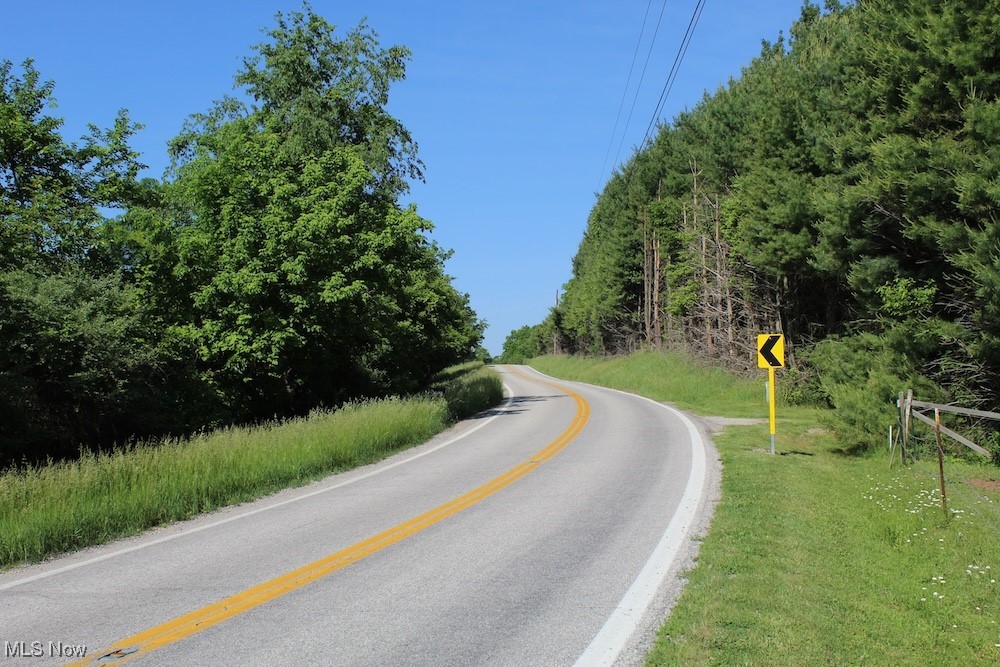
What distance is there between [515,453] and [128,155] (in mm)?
19281

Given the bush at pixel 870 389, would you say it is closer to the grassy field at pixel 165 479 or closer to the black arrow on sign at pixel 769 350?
the black arrow on sign at pixel 769 350

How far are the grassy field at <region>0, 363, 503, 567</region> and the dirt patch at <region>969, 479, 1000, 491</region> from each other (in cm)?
1073

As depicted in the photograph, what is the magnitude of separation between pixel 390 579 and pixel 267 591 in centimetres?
104

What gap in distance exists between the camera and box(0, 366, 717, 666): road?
466 centimetres

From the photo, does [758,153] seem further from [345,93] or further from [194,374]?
[194,374]

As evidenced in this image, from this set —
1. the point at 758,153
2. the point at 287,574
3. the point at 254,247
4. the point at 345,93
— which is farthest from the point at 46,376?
the point at 758,153

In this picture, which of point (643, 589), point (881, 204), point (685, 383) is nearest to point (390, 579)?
point (643, 589)

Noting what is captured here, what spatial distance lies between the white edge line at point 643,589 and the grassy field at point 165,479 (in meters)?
6.35

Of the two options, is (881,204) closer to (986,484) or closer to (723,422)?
(986,484)

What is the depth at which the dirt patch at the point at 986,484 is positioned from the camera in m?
10.5

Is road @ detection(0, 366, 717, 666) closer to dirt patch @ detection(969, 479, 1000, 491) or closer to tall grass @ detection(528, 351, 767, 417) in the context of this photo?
dirt patch @ detection(969, 479, 1000, 491)

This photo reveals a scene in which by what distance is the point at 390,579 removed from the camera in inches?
241

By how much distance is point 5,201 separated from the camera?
19.8 meters

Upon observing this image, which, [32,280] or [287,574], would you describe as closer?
[287,574]
